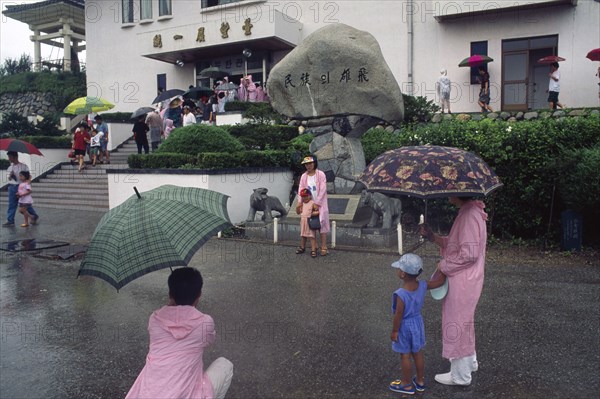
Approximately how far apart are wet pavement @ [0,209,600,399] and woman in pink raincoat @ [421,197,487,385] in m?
0.26

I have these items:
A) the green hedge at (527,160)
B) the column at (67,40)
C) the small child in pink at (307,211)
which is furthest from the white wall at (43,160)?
the column at (67,40)

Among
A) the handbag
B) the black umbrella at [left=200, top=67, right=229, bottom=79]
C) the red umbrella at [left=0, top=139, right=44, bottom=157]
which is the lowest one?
the handbag

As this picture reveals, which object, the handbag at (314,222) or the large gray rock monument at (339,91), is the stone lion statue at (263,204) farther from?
the handbag at (314,222)

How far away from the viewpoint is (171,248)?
10.4ft

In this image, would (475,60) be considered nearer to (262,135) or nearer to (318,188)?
(262,135)

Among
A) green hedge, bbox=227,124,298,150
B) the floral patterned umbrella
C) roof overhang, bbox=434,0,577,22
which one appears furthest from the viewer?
roof overhang, bbox=434,0,577,22

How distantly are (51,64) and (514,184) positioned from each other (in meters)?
36.4

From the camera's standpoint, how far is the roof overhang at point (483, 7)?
1758 cm

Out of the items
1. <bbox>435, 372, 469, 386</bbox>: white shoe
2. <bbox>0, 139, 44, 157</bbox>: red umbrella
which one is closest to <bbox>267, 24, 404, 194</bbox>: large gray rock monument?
<bbox>0, 139, 44, 157</bbox>: red umbrella

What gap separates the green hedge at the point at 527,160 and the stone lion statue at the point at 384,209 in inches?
70.6

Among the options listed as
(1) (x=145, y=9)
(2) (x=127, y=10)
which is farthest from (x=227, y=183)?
(2) (x=127, y=10)

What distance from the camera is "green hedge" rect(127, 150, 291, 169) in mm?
11297

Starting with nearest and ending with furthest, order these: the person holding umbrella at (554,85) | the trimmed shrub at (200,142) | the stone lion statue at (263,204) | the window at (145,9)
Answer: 1. the stone lion statue at (263,204)
2. the trimmed shrub at (200,142)
3. the person holding umbrella at (554,85)
4. the window at (145,9)

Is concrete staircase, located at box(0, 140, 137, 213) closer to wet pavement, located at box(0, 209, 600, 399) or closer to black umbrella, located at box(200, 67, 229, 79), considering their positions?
black umbrella, located at box(200, 67, 229, 79)
